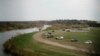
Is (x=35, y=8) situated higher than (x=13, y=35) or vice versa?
(x=35, y=8)

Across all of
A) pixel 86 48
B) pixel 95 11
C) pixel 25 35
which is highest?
pixel 95 11

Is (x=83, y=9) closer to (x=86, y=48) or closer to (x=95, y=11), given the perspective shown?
(x=95, y=11)

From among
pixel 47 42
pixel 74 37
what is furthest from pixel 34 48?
pixel 74 37

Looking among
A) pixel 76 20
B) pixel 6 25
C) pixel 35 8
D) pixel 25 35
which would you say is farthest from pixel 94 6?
pixel 6 25

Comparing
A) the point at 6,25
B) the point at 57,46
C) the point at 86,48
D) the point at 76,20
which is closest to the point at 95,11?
the point at 76,20

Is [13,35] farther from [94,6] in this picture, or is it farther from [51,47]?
[94,6]

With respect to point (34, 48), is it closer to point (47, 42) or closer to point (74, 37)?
point (47, 42)
